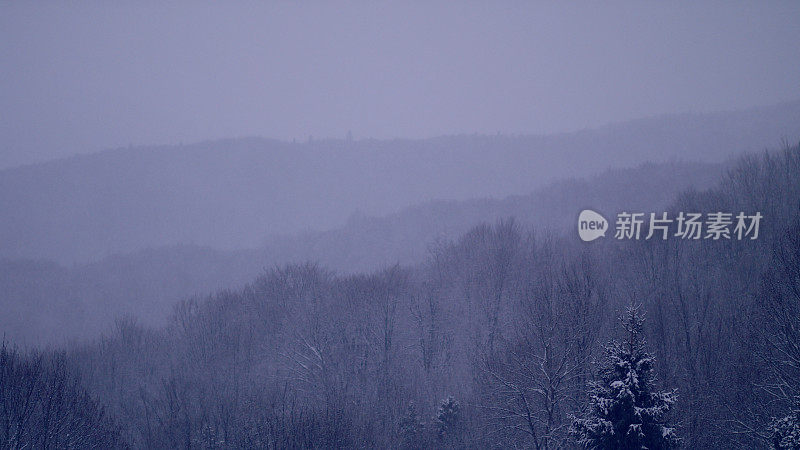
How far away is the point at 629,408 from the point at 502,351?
36.9 ft

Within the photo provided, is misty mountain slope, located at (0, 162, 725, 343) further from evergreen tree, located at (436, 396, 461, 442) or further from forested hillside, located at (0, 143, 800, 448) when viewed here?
evergreen tree, located at (436, 396, 461, 442)

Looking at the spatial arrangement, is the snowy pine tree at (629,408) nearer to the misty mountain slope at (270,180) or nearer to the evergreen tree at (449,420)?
the evergreen tree at (449,420)

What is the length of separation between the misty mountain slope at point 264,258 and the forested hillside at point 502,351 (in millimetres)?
17744

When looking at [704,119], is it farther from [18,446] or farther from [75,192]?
[75,192]

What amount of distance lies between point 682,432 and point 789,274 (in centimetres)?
548

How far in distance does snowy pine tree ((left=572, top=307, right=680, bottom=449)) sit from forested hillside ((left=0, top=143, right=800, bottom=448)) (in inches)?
1.7

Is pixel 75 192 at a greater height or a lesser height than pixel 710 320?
greater

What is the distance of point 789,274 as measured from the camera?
15328 millimetres

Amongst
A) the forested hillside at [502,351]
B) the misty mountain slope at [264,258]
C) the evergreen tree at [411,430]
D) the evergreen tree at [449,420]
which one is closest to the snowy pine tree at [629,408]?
the forested hillside at [502,351]

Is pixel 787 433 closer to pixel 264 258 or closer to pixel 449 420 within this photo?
pixel 449 420

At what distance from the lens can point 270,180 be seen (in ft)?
390

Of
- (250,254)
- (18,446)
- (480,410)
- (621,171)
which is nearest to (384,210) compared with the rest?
(250,254)

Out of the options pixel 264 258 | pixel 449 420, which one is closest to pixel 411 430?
pixel 449 420

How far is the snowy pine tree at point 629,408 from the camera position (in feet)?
36.9
